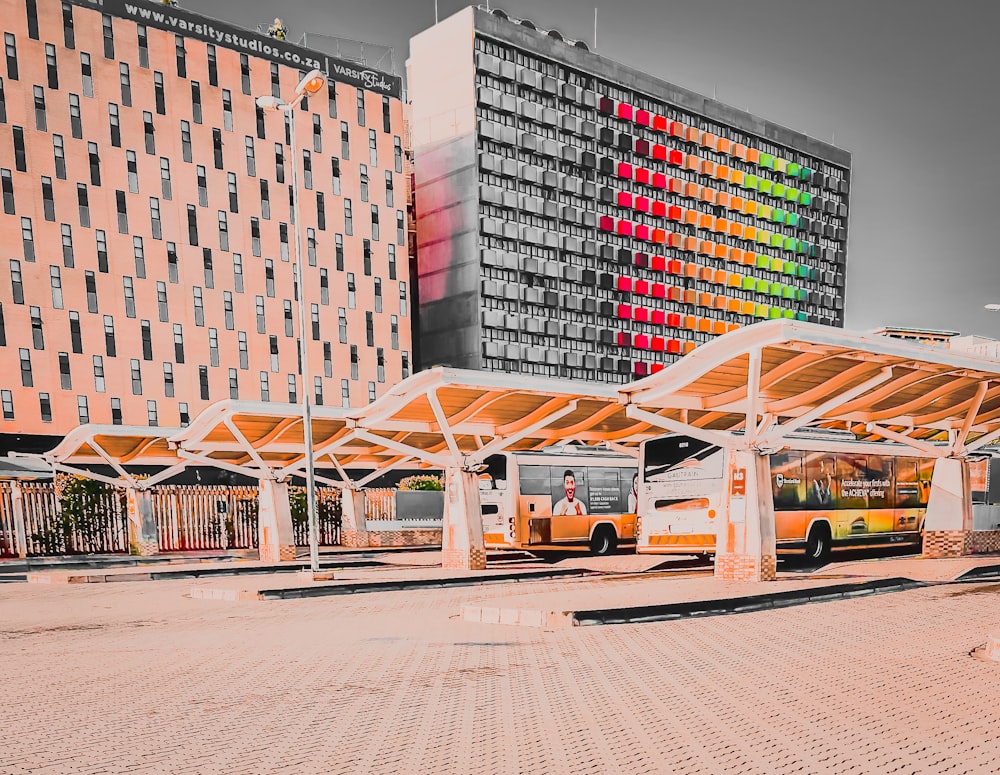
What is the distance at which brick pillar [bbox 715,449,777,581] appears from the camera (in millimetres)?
14336

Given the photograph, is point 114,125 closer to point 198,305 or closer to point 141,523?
point 198,305

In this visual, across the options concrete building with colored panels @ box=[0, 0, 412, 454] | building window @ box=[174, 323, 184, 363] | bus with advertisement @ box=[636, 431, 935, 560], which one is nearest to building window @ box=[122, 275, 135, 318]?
concrete building with colored panels @ box=[0, 0, 412, 454]

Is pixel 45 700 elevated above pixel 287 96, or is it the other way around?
pixel 287 96

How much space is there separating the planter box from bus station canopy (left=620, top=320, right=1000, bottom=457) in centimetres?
1982

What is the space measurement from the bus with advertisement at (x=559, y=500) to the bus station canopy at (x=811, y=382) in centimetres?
480

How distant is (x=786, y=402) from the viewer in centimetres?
1555

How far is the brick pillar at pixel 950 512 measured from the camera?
19.1 meters

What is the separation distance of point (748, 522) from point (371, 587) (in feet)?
23.5

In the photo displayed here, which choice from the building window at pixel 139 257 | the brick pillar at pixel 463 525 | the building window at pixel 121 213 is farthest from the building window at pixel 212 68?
the brick pillar at pixel 463 525

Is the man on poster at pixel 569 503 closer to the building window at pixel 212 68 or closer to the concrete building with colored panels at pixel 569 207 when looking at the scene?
the concrete building with colored panels at pixel 569 207

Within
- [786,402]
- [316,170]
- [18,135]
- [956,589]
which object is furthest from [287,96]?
[956,589]

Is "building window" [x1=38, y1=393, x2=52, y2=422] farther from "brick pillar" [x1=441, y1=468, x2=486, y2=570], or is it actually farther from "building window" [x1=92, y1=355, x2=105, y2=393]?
"brick pillar" [x1=441, y1=468, x2=486, y2=570]

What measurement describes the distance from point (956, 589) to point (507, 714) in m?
10.1

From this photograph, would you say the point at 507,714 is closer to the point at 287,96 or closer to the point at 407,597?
the point at 407,597
